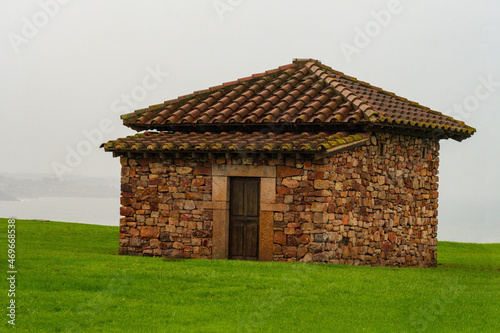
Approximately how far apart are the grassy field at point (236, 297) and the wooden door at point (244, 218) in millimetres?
1475

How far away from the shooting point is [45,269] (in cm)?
1491

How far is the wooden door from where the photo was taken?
58.7 feet

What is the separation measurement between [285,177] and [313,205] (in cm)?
99

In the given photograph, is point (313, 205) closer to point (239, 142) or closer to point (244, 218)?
point (244, 218)

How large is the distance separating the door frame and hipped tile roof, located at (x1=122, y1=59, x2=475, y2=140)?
5.65ft

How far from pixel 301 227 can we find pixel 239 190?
1990mm

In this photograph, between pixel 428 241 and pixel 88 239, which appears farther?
pixel 88 239

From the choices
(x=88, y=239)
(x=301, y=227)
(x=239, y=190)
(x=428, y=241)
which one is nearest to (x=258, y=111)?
(x=239, y=190)

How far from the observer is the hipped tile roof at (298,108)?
1841 cm

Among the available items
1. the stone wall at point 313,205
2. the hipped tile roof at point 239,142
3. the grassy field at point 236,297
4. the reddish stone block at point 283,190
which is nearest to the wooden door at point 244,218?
the stone wall at point 313,205

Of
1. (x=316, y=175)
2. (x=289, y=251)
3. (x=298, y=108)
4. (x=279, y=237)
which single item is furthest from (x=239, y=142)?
(x=289, y=251)

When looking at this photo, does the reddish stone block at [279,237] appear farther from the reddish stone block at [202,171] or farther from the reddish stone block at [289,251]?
the reddish stone block at [202,171]

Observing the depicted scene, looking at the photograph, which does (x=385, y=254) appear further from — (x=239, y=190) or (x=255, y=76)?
(x=255, y=76)

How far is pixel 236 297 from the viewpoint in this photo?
40.7ft
